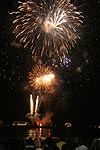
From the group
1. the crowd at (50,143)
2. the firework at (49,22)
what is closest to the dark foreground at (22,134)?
the crowd at (50,143)

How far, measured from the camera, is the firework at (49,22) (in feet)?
59.3

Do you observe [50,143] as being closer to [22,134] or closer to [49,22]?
[22,134]

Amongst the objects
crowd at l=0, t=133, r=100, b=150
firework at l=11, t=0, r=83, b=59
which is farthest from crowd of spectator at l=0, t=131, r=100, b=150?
firework at l=11, t=0, r=83, b=59

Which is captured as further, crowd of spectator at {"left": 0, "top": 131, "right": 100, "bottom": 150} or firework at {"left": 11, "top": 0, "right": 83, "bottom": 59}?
firework at {"left": 11, "top": 0, "right": 83, "bottom": 59}

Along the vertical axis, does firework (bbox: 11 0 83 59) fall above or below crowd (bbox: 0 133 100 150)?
above

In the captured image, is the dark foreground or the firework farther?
the firework

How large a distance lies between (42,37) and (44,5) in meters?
Answer: 1.90

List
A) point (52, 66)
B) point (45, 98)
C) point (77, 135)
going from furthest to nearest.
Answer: point (45, 98)
point (52, 66)
point (77, 135)

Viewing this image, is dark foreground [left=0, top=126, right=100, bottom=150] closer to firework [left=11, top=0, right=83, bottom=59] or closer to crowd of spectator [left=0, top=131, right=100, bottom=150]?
crowd of spectator [left=0, top=131, right=100, bottom=150]

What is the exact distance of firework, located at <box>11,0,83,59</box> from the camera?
18.1 metres

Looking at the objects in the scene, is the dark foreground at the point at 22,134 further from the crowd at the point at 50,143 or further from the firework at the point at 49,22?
the firework at the point at 49,22

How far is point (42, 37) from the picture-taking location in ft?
65.6

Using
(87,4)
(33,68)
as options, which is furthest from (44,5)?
→ (33,68)

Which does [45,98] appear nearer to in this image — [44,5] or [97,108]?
[97,108]
